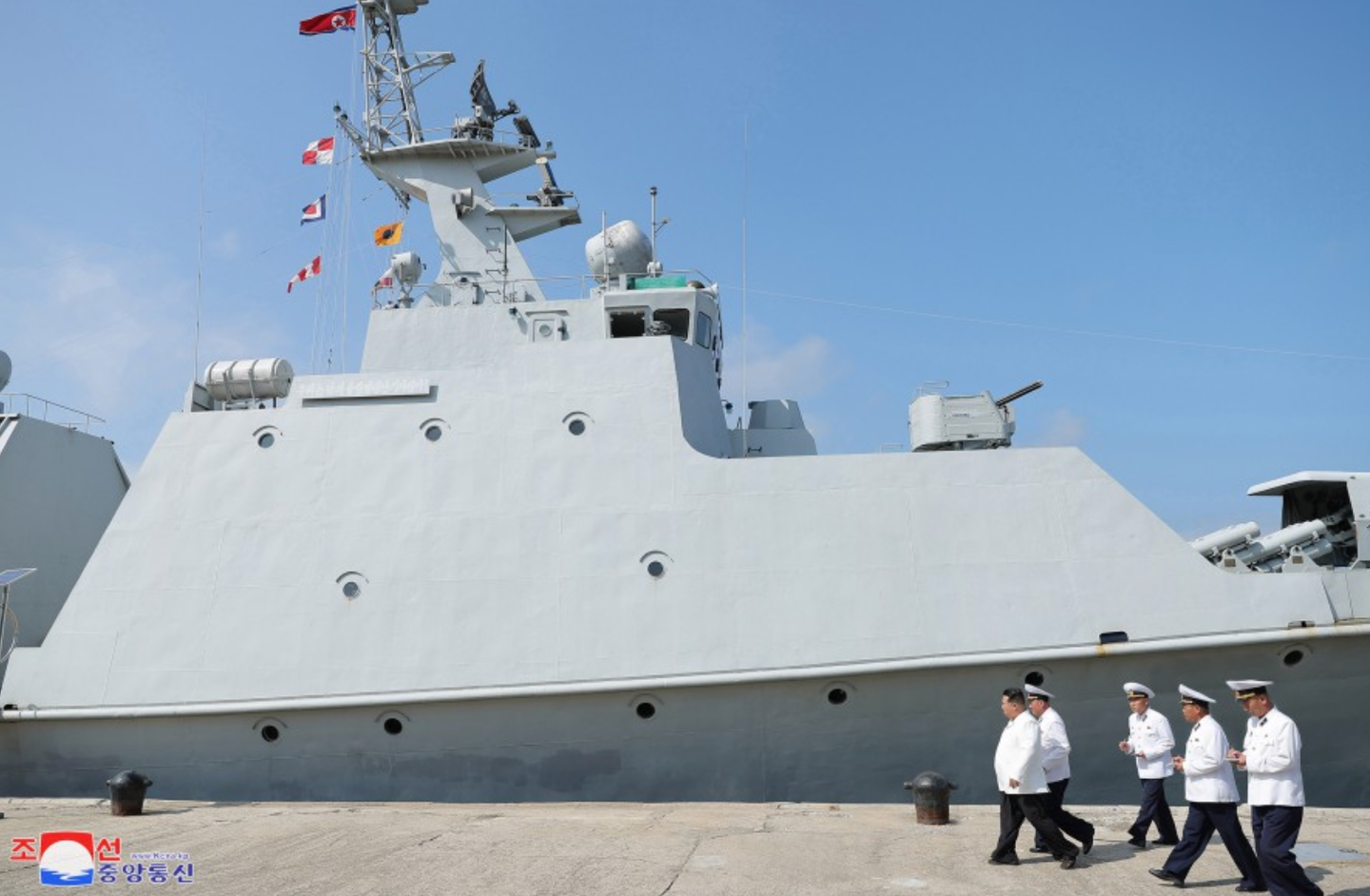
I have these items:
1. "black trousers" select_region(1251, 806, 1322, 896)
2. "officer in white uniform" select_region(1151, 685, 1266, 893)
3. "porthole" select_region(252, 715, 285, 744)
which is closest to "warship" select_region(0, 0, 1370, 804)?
"porthole" select_region(252, 715, 285, 744)

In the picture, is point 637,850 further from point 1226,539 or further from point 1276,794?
point 1226,539

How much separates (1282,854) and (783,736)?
14.1 ft

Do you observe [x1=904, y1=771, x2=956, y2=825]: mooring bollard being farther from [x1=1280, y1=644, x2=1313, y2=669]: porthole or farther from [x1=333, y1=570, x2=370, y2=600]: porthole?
[x1=333, y1=570, x2=370, y2=600]: porthole

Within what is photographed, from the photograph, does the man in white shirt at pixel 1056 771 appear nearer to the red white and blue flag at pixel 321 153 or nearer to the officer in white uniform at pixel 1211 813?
the officer in white uniform at pixel 1211 813

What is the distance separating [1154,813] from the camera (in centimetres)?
643

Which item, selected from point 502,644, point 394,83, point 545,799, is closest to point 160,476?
point 502,644

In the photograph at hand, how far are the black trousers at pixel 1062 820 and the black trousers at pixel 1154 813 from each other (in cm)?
46

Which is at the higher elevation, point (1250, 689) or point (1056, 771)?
point (1250, 689)

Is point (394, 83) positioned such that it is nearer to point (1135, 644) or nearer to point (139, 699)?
point (139, 699)

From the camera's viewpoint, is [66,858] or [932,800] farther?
[932,800]

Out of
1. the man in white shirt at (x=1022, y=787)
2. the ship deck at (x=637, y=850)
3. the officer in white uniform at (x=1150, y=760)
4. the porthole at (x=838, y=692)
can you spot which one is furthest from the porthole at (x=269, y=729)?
the officer in white uniform at (x=1150, y=760)

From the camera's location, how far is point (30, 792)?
31.4 ft

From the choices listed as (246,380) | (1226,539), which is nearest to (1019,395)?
(1226,539)

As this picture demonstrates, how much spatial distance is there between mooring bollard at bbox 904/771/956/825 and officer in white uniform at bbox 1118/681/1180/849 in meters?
1.28
